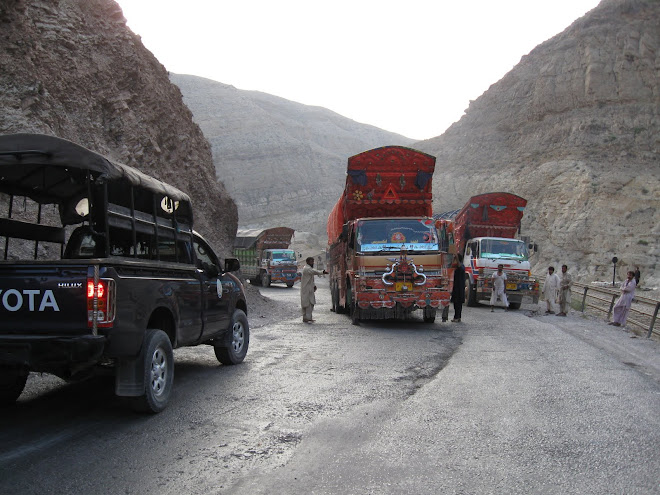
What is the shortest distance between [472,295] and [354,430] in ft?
58.5

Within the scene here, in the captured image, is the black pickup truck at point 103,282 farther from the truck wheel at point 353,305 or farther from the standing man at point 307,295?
the standing man at point 307,295

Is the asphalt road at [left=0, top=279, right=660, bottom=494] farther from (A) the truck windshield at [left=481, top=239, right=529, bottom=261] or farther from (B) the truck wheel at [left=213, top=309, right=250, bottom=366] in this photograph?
(A) the truck windshield at [left=481, top=239, right=529, bottom=261]

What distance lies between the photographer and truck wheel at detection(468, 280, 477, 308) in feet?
73.1

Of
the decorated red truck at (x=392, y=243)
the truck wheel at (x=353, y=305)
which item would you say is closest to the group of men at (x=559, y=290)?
the decorated red truck at (x=392, y=243)

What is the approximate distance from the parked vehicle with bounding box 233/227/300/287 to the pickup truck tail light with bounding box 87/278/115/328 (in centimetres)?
3079

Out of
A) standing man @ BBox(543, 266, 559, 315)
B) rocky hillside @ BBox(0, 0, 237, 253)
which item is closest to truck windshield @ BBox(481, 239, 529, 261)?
standing man @ BBox(543, 266, 559, 315)

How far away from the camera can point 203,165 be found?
25.0m

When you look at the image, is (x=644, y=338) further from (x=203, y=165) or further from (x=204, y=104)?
(x=204, y=104)

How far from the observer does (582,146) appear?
53969mm

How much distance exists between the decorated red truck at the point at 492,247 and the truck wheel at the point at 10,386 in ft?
51.1

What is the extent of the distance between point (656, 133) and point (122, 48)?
4723 cm

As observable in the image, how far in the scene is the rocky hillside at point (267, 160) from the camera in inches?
3895

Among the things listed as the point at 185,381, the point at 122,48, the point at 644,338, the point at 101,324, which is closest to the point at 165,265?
the point at 101,324

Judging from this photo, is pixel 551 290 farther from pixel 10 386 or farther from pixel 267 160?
pixel 267 160
